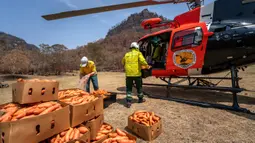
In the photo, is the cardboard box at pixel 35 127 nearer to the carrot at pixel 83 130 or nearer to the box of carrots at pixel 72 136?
the box of carrots at pixel 72 136

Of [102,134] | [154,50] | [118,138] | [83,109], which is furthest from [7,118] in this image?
[154,50]

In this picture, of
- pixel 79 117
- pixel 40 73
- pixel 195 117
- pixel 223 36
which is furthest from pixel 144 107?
pixel 40 73

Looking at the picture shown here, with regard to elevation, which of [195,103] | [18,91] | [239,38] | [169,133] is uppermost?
[239,38]

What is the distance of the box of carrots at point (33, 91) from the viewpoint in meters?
2.67

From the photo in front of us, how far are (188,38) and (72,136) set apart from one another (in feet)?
15.4

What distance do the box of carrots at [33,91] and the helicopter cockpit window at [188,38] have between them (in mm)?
4367

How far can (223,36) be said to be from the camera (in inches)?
189

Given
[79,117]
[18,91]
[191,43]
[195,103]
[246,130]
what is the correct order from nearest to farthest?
[18,91], [79,117], [246,130], [195,103], [191,43]

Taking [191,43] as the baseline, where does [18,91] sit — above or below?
below

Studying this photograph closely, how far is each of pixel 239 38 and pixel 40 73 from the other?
20.5 m

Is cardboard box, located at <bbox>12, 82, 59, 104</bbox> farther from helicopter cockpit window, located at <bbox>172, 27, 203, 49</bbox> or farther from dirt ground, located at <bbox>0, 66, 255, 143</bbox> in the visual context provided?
helicopter cockpit window, located at <bbox>172, 27, 203, 49</bbox>

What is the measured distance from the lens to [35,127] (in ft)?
7.44

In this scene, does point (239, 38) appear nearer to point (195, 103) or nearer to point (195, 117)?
point (195, 103)

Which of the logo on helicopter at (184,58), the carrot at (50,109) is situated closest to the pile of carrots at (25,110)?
the carrot at (50,109)
